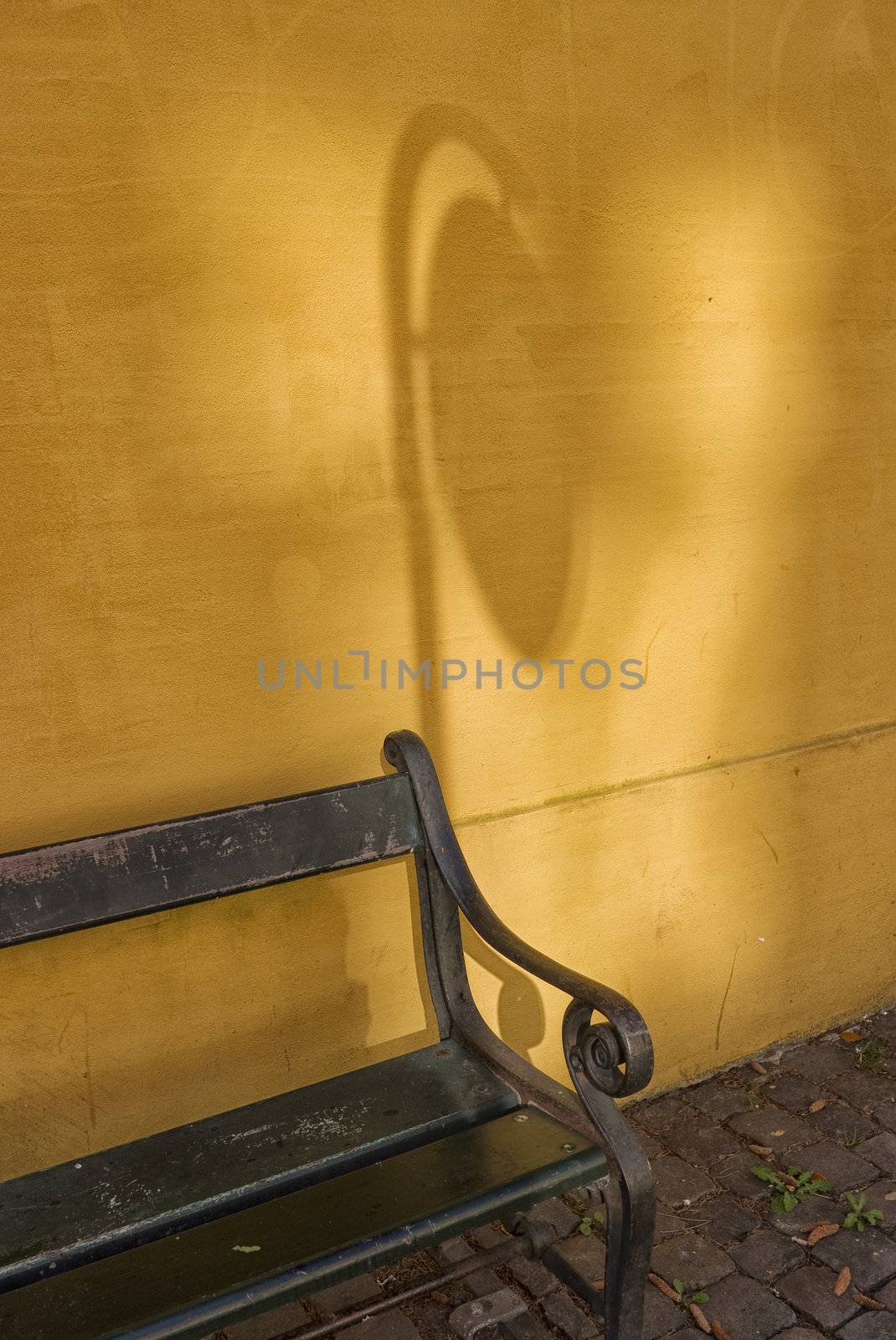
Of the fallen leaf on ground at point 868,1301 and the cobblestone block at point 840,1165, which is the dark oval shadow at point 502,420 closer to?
the cobblestone block at point 840,1165

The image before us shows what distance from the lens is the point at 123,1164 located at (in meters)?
2.50

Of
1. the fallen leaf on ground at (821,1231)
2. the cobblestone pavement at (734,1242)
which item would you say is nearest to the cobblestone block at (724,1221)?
the cobblestone pavement at (734,1242)

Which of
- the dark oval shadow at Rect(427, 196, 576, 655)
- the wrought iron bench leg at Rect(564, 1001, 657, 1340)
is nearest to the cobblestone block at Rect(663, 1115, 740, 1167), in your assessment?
the wrought iron bench leg at Rect(564, 1001, 657, 1340)

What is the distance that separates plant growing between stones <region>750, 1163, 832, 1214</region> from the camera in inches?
127

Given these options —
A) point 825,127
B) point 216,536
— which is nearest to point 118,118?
point 216,536

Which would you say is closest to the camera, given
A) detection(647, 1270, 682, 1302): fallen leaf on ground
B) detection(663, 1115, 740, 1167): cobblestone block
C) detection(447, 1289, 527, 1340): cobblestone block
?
detection(447, 1289, 527, 1340): cobblestone block

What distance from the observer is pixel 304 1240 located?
2225 mm

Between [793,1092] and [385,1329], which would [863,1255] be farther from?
[385,1329]

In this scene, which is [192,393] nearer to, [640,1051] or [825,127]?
[640,1051]

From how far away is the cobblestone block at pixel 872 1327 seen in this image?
2.76 m

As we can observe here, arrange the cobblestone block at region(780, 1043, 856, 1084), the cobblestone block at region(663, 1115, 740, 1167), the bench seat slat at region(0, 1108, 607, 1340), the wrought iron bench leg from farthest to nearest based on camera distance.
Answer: the cobblestone block at region(780, 1043, 856, 1084)
the cobblestone block at region(663, 1115, 740, 1167)
the wrought iron bench leg
the bench seat slat at region(0, 1108, 607, 1340)

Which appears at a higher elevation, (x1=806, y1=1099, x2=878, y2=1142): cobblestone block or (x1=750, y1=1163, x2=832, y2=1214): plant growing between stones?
(x1=750, y1=1163, x2=832, y2=1214): plant growing between stones

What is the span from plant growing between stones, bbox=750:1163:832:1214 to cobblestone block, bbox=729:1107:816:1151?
0.42 ft

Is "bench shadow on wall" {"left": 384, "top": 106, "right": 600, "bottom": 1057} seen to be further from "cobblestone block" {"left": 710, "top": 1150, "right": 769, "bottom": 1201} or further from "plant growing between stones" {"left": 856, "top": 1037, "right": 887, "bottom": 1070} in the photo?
"plant growing between stones" {"left": 856, "top": 1037, "right": 887, "bottom": 1070}
